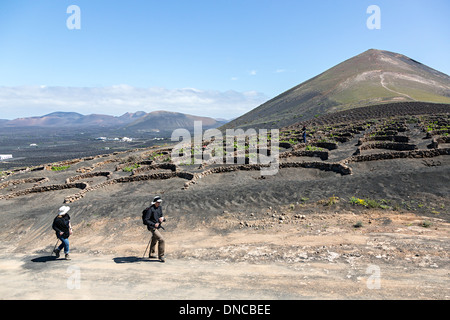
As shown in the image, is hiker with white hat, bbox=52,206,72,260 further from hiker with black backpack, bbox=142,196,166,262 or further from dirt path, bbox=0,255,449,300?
hiker with black backpack, bbox=142,196,166,262

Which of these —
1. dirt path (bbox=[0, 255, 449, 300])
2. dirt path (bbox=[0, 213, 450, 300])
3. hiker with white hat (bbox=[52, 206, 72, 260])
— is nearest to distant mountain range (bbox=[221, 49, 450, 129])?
dirt path (bbox=[0, 213, 450, 300])

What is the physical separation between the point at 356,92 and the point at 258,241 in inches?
3610

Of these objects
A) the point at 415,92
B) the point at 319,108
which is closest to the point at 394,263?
the point at 319,108

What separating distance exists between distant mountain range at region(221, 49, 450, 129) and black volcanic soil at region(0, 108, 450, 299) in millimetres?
60403

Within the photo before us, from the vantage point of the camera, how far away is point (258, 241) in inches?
405

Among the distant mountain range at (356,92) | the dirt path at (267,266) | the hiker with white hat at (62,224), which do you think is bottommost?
the dirt path at (267,266)

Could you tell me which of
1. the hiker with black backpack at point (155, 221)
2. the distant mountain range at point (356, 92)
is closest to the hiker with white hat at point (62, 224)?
→ the hiker with black backpack at point (155, 221)

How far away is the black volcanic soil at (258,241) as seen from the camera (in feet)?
20.8

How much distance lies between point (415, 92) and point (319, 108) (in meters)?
27.9

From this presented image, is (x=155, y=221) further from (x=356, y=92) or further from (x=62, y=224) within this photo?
(x=356, y=92)

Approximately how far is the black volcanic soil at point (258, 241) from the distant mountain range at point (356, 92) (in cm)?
6040

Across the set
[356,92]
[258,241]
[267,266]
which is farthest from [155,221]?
[356,92]

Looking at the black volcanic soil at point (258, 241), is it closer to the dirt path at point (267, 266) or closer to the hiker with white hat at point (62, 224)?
the dirt path at point (267, 266)
